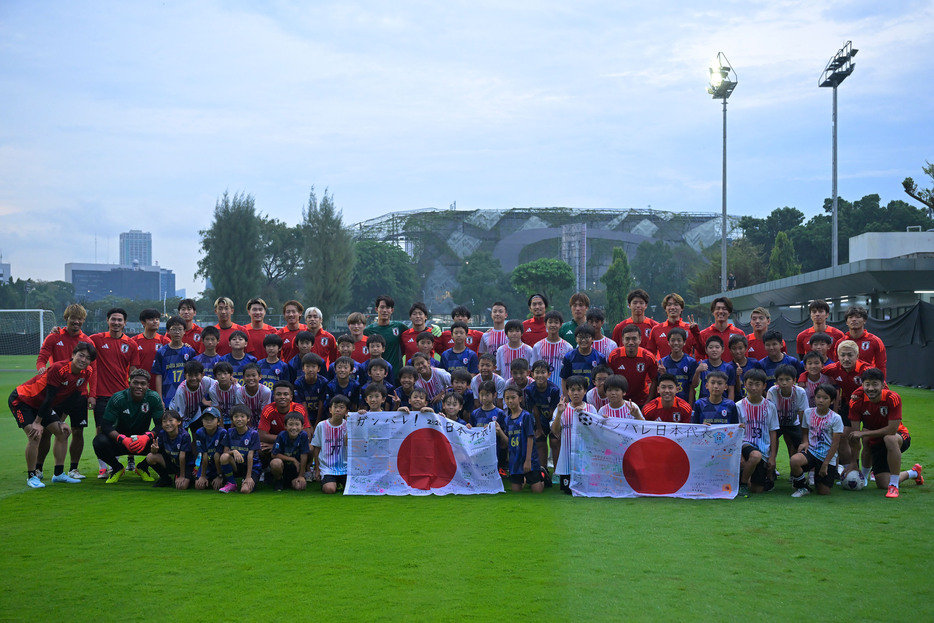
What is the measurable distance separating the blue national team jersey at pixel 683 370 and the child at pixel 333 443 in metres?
3.38

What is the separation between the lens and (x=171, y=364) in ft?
27.9

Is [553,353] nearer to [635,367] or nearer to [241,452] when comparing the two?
[635,367]

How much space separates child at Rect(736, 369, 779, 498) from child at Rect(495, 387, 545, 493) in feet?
6.26

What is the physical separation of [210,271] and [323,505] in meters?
49.4

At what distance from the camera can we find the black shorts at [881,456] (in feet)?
24.1

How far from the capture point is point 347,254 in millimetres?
56188

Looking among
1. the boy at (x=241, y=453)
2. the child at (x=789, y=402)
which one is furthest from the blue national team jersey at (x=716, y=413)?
the boy at (x=241, y=453)

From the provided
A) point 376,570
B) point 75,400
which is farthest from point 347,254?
point 376,570

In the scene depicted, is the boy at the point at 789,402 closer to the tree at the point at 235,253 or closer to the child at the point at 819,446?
the child at the point at 819,446

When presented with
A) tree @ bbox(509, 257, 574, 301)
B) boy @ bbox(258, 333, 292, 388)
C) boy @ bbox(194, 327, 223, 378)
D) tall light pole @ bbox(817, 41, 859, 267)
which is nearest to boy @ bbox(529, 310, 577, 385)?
boy @ bbox(258, 333, 292, 388)

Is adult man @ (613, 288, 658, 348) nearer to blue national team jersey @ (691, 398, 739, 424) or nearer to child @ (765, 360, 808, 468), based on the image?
blue national team jersey @ (691, 398, 739, 424)

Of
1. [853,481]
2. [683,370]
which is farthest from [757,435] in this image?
[683,370]

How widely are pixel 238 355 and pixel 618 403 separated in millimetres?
4106

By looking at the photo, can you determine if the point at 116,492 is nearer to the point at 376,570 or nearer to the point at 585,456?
the point at 376,570
